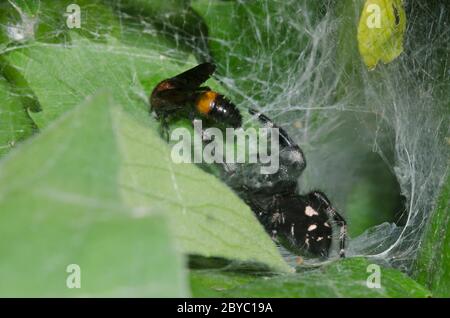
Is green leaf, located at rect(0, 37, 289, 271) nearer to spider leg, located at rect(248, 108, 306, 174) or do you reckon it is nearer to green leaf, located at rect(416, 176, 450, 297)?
green leaf, located at rect(416, 176, 450, 297)

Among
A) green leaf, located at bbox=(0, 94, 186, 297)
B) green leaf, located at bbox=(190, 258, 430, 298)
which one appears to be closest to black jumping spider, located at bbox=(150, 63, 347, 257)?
green leaf, located at bbox=(190, 258, 430, 298)

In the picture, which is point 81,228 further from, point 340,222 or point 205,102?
point 340,222

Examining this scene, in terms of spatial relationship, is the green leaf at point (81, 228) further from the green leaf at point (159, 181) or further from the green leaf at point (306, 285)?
the green leaf at point (306, 285)

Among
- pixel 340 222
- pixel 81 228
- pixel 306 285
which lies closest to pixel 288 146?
pixel 340 222

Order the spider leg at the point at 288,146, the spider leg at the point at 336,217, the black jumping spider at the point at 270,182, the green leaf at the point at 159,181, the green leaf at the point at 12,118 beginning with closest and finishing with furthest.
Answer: the green leaf at the point at 159,181
the green leaf at the point at 12,118
the black jumping spider at the point at 270,182
the spider leg at the point at 336,217
the spider leg at the point at 288,146

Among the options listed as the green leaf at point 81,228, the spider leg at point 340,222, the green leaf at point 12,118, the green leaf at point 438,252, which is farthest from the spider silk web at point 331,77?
the green leaf at point 81,228

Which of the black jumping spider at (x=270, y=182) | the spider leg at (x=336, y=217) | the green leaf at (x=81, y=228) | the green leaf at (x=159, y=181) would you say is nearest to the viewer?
the green leaf at (x=81, y=228)

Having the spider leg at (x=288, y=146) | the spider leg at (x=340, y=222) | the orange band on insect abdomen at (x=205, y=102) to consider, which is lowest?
the spider leg at (x=340, y=222)
